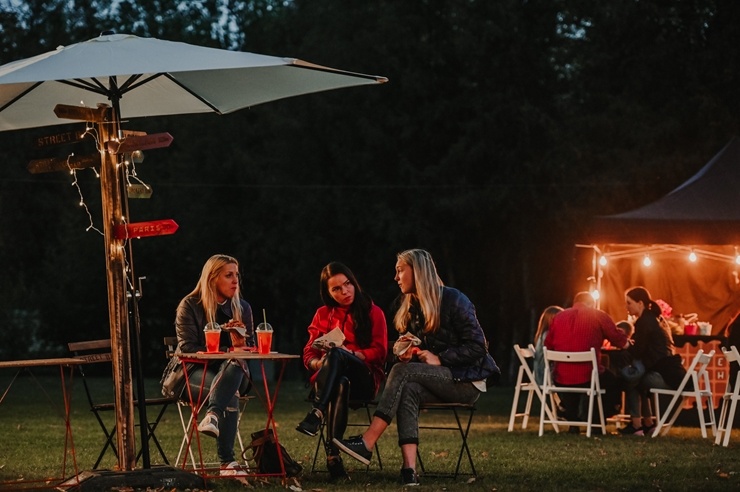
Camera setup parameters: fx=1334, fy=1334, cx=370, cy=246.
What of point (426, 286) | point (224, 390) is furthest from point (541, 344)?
point (224, 390)

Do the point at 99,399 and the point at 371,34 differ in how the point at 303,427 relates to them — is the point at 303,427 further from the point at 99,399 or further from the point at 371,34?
the point at 371,34

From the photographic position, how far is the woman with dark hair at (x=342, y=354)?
7.97m

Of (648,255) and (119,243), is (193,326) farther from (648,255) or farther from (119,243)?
(648,255)

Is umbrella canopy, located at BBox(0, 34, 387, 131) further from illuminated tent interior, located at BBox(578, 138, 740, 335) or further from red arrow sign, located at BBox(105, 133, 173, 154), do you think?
illuminated tent interior, located at BBox(578, 138, 740, 335)

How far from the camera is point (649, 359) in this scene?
1235cm

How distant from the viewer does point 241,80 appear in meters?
8.48

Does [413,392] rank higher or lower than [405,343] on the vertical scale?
lower

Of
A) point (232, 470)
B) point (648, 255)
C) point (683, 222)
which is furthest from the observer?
point (648, 255)

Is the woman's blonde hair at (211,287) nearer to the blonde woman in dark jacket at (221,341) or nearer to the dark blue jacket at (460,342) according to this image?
the blonde woman in dark jacket at (221,341)

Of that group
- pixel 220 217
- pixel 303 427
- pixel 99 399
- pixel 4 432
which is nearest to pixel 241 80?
pixel 303 427

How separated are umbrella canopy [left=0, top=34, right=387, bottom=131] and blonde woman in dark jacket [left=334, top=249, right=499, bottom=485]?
1.24m

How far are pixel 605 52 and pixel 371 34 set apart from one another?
15.8 ft

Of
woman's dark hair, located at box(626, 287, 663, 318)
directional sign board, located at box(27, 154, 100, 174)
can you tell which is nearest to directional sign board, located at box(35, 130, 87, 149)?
directional sign board, located at box(27, 154, 100, 174)

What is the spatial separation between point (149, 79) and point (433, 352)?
2362 millimetres
